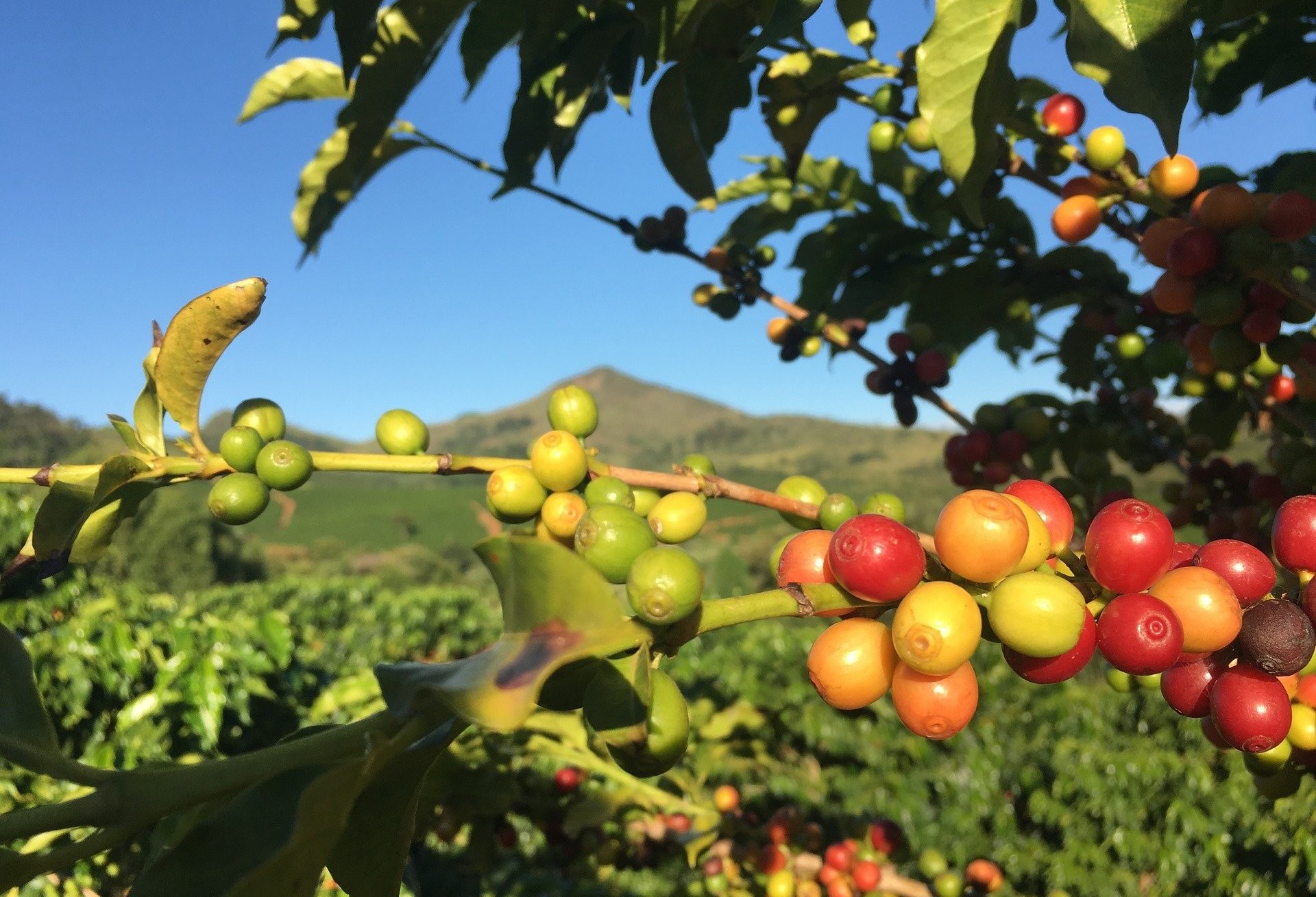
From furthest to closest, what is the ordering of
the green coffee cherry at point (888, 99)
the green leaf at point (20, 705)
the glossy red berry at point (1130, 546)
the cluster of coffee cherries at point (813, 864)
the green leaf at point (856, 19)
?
the cluster of coffee cherries at point (813, 864) → the green coffee cherry at point (888, 99) → the green leaf at point (856, 19) → the glossy red berry at point (1130, 546) → the green leaf at point (20, 705)

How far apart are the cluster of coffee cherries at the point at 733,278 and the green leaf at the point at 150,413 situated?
1.44 m

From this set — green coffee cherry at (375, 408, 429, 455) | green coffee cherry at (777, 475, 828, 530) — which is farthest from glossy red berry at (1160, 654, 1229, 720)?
green coffee cherry at (375, 408, 429, 455)

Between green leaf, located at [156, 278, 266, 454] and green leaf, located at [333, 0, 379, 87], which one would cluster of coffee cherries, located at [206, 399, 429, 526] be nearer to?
green leaf, located at [156, 278, 266, 454]

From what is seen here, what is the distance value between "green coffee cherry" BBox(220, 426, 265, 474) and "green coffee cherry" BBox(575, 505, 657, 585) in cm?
54

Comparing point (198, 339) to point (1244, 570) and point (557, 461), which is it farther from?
point (1244, 570)

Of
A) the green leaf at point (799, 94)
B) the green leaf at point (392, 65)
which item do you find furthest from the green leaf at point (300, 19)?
the green leaf at point (799, 94)

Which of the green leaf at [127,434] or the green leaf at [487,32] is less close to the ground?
the green leaf at [487,32]

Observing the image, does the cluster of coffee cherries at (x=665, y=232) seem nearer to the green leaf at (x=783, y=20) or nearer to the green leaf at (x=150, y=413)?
the green leaf at (x=783, y=20)

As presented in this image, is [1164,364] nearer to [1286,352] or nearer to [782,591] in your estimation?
[1286,352]

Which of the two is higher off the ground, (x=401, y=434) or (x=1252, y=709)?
(x=401, y=434)

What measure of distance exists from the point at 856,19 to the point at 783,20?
2.13 ft

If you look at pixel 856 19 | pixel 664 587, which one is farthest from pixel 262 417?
pixel 856 19

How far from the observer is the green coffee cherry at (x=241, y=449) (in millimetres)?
1080

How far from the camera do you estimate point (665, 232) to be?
2.18 m
